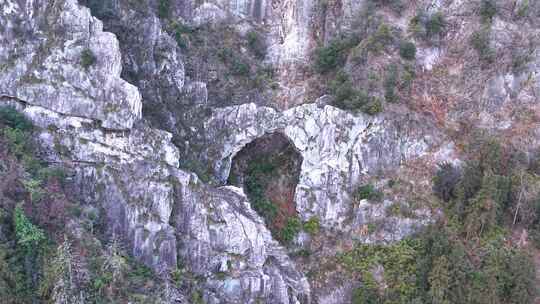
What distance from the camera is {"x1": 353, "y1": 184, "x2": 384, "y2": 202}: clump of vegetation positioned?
90.5 feet

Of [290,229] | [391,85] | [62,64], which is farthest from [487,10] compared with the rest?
[62,64]

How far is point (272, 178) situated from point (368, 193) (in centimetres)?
559

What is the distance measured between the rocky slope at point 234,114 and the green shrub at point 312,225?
0.27 meters

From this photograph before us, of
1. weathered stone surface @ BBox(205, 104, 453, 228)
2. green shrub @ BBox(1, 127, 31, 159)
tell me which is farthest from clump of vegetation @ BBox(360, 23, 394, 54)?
green shrub @ BBox(1, 127, 31, 159)

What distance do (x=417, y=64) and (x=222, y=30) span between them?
38.4 ft

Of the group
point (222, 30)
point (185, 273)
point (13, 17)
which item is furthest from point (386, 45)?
point (13, 17)

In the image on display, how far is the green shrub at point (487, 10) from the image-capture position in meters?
29.7

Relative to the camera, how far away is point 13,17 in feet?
80.4

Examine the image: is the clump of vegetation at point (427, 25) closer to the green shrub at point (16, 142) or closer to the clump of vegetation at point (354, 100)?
the clump of vegetation at point (354, 100)

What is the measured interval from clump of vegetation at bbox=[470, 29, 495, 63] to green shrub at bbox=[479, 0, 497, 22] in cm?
119

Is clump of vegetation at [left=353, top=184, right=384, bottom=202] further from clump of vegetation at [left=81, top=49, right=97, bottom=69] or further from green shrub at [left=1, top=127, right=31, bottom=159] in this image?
green shrub at [left=1, top=127, right=31, bottom=159]

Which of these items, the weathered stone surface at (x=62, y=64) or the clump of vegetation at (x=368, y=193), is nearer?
the weathered stone surface at (x=62, y=64)

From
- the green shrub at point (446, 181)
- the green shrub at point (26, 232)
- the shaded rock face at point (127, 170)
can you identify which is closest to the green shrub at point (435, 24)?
the green shrub at point (446, 181)

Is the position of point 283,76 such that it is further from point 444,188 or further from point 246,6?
point 444,188
